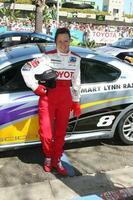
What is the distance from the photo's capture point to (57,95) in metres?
5.01

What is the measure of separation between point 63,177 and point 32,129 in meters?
0.74

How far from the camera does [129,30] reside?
35719 millimetres

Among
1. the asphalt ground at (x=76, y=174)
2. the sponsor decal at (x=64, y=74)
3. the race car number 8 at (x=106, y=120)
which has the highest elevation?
the sponsor decal at (x=64, y=74)

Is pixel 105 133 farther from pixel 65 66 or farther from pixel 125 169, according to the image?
pixel 65 66

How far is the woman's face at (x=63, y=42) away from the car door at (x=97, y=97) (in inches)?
32.3

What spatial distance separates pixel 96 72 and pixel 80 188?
5.83 ft

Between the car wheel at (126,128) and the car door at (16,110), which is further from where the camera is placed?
the car wheel at (126,128)

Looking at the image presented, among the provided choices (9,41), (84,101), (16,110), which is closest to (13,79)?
(16,110)

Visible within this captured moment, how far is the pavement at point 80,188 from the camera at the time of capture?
4.63m

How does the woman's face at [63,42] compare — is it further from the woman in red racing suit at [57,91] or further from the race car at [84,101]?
the race car at [84,101]

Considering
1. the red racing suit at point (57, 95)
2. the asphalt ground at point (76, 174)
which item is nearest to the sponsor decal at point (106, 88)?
the red racing suit at point (57, 95)

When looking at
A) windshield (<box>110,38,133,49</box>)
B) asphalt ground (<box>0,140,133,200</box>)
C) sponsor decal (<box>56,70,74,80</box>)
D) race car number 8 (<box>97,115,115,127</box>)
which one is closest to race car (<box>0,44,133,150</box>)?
race car number 8 (<box>97,115,115,127</box>)

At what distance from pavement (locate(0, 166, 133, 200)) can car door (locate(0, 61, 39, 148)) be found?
70 centimetres

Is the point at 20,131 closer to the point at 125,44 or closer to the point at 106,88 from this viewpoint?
the point at 106,88
